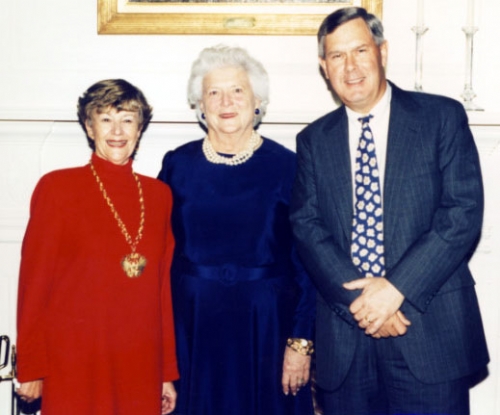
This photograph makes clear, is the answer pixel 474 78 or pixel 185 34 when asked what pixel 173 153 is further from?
pixel 474 78

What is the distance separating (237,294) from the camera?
2.39 meters

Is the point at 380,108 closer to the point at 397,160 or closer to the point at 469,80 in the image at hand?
the point at 397,160

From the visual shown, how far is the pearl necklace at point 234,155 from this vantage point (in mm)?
2473

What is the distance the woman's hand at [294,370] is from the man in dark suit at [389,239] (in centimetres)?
12

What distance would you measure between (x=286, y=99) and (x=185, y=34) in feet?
1.67

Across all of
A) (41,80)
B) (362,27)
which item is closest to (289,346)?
(362,27)

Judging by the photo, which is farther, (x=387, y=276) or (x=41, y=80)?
(x=41, y=80)

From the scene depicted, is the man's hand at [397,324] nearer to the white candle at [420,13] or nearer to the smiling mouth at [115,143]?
the smiling mouth at [115,143]

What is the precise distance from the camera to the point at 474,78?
2.99m

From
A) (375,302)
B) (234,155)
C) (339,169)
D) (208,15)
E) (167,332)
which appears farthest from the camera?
(208,15)

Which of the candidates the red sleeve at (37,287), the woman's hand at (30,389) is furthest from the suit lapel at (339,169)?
the woman's hand at (30,389)

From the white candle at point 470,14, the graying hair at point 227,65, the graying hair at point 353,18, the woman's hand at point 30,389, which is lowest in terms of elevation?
the woman's hand at point 30,389

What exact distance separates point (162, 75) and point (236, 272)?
106 centimetres

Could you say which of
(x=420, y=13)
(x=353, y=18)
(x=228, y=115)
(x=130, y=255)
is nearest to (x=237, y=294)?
(x=130, y=255)
